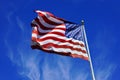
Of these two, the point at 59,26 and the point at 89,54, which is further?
the point at 59,26

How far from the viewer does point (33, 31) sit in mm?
39844

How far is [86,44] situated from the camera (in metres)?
39.0

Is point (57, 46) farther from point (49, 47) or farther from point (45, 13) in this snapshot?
point (45, 13)

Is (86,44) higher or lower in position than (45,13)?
lower

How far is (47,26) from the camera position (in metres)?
40.9

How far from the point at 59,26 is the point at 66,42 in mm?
1786

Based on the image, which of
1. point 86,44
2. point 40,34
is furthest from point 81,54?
point 40,34

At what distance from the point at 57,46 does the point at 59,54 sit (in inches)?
35.3

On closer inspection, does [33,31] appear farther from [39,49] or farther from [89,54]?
[89,54]

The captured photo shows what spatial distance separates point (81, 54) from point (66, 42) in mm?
1545

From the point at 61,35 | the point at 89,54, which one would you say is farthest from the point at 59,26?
the point at 89,54

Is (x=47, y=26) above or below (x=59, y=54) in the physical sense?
above

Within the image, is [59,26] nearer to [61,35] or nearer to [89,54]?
[61,35]

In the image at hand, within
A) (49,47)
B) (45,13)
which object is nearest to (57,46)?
(49,47)
